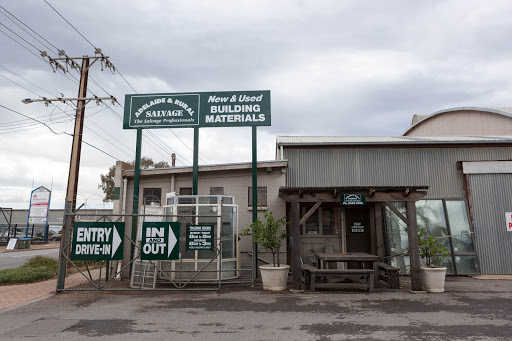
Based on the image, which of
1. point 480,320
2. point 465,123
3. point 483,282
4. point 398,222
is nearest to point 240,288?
point 480,320

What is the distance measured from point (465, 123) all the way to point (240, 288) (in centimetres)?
2305

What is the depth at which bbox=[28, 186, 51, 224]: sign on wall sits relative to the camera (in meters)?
28.0

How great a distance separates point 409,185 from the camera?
13.6 m

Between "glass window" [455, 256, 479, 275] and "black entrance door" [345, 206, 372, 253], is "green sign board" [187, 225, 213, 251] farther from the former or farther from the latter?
"glass window" [455, 256, 479, 275]

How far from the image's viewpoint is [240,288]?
10.5m

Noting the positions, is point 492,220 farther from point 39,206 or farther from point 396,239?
point 39,206

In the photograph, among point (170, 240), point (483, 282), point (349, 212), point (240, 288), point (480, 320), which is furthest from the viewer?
point (349, 212)

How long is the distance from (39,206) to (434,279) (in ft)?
94.0

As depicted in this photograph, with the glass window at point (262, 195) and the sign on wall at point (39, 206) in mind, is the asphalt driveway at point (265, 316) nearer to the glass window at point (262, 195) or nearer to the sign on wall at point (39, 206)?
the glass window at point (262, 195)

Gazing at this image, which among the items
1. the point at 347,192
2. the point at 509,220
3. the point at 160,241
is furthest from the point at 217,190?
the point at 509,220

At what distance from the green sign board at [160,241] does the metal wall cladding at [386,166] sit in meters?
5.65

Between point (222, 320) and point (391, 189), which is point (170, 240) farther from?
point (391, 189)

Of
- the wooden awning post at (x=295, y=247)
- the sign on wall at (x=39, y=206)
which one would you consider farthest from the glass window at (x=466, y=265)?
the sign on wall at (x=39, y=206)

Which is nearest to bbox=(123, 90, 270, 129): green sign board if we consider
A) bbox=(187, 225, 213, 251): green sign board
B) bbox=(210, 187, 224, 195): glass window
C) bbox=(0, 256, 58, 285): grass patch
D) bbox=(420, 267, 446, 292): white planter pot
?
bbox=(210, 187, 224, 195): glass window
